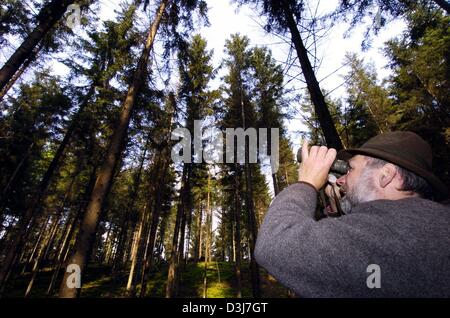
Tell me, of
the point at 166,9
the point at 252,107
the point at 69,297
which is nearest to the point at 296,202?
the point at 69,297

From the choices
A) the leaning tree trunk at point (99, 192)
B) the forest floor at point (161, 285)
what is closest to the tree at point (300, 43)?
the leaning tree trunk at point (99, 192)

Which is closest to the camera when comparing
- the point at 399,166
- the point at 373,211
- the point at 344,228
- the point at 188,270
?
the point at 344,228

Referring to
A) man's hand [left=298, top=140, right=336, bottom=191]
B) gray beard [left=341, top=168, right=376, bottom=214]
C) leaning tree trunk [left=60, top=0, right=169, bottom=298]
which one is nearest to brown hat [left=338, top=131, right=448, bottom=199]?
gray beard [left=341, top=168, right=376, bottom=214]

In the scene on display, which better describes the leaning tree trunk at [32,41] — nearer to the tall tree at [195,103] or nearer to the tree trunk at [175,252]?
the tall tree at [195,103]

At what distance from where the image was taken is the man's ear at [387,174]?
1572 mm

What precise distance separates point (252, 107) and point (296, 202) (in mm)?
19708

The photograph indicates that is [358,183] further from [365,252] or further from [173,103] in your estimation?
[173,103]

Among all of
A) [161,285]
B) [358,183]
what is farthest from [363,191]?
[161,285]

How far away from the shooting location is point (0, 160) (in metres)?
22.4

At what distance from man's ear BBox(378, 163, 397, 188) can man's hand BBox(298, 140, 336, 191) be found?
0.32 m

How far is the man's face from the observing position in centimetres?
161

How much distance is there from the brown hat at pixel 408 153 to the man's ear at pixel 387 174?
3.4 inches

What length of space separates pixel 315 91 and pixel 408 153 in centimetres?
463
